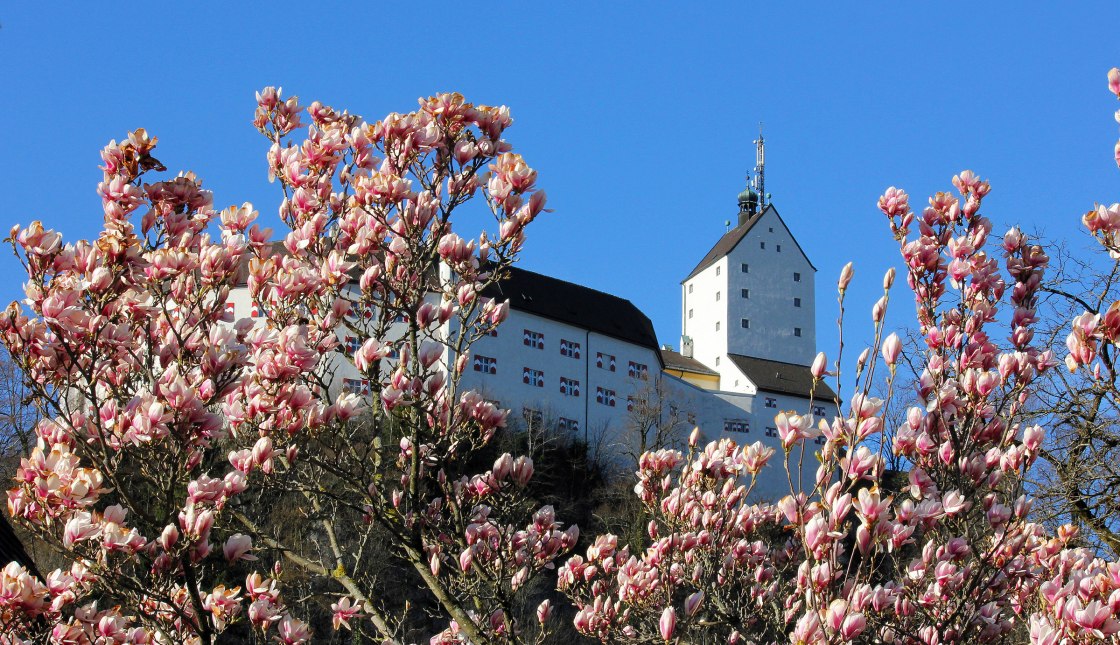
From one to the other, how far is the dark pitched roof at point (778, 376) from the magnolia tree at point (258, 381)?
5976cm

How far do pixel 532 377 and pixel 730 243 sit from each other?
83.0ft

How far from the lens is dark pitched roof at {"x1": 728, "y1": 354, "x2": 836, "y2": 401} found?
6569 centimetres

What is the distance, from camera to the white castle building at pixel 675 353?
2142 inches

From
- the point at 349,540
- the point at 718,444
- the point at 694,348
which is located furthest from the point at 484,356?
the point at 718,444

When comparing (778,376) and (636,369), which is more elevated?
(778,376)

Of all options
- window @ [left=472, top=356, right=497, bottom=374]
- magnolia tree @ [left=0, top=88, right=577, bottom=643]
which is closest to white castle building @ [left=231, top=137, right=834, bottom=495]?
window @ [left=472, top=356, right=497, bottom=374]

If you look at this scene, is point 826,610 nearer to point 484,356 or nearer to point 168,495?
point 168,495

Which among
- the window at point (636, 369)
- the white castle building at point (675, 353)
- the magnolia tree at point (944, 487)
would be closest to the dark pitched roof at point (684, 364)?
the white castle building at point (675, 353)

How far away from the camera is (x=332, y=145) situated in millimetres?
6453

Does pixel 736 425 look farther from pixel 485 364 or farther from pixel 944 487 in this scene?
pixel 944 487

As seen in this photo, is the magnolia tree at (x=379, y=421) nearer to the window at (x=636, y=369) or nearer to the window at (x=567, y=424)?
the window at (x=567, y=424)

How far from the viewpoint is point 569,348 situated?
2267 inches

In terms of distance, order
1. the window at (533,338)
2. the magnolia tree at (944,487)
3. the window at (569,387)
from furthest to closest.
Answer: the window at (569,387) < the window at (533,338) < the magnolia tree at (944,487)

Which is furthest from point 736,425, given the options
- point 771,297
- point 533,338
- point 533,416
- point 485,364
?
point 485,364
